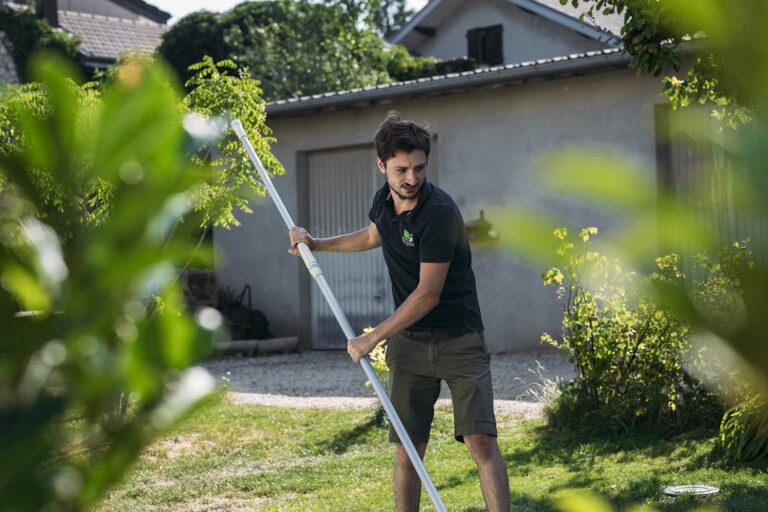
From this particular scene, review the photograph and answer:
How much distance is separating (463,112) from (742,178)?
12.5 m

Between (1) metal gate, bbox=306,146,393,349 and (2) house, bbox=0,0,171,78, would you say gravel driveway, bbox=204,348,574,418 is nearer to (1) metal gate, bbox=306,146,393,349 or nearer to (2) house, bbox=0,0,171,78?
(1) metal gate, bbox=306,146,393,349

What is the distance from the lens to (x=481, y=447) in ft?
14.9

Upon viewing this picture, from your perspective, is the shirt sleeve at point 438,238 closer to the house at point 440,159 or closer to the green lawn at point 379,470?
the green lawn at point 379,470

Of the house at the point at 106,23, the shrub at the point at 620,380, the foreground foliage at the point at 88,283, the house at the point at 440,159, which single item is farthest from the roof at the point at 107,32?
the foreground foliage at the point at 88,283

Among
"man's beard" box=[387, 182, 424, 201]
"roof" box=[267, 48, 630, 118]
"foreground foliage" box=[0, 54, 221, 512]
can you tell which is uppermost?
"roof" box=[267, 48, 630, 118]

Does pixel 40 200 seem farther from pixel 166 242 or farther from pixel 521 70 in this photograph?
pixel 521 70

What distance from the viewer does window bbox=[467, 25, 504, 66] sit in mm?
23391

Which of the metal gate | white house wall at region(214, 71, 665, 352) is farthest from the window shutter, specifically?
white house wall at region(214, 71, 665, 352)

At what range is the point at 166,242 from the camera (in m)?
0.45

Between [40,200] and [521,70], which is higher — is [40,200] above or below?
below

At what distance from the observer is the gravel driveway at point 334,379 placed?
9.23 meters

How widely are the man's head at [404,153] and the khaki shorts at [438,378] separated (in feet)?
2.06

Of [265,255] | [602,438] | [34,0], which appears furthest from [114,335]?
[34,0]

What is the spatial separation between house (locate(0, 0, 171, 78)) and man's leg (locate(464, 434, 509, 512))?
772 inches
